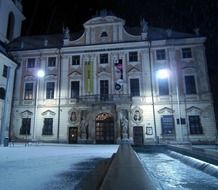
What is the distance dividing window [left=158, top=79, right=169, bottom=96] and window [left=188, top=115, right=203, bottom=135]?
3985mm

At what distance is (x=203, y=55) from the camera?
2455cm

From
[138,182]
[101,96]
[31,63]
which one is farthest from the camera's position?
[31,63]

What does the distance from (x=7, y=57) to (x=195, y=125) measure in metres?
24.2

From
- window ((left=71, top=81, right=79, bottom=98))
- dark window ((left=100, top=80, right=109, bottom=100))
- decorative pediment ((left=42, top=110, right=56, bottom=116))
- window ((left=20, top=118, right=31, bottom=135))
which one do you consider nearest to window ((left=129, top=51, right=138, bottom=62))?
dark window ((left=100, top=80, right=109, bottom=100))

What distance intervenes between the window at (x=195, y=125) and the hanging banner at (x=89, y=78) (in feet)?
40.6

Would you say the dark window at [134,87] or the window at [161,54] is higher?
the window at [161,54]

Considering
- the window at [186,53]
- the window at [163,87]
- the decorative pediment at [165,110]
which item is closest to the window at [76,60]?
the window at [163,87]

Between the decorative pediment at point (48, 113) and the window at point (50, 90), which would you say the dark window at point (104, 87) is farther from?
the decorative pediment at point (48, 113)

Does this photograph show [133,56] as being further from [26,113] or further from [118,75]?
[26,113]

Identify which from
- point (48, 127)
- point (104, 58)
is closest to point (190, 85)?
point (104, 58)

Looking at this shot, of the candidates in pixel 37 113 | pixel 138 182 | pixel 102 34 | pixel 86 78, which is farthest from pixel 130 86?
pixel 138 182

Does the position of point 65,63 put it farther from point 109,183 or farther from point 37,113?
point 109,183

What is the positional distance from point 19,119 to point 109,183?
88.6ft

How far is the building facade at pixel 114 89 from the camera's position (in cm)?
2331
